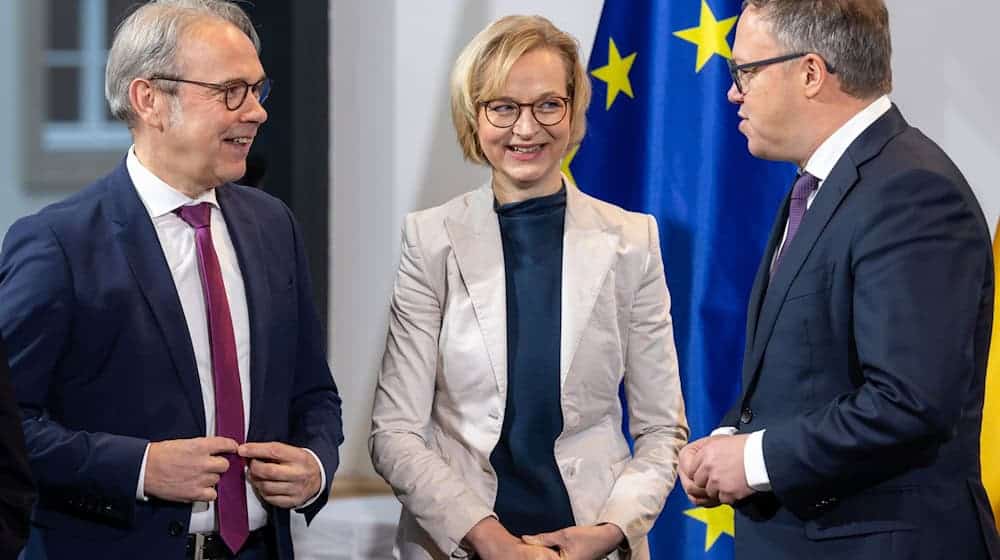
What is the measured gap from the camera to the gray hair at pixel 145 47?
231 centimetres

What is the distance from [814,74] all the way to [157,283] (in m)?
1.09

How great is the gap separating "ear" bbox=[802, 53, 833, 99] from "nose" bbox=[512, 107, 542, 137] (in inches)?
23.2

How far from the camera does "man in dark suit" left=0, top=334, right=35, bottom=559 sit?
1607mm

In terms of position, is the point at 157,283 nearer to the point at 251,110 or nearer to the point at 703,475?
the point at 251,110

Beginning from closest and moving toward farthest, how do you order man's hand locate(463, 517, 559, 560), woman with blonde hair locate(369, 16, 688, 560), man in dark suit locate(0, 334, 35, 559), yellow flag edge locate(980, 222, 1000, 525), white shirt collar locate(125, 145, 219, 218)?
man in dark suit locate(0, 334, 35, 559), white shirt collar locate(125, 145, 219, 218), man's hand locate(463, 517, 559, 560), woman with blonde hair locate(369, 16, 688, 560), yellow flag edge locate(980, 222, 1000, 525)

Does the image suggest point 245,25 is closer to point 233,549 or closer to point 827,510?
point 233,549

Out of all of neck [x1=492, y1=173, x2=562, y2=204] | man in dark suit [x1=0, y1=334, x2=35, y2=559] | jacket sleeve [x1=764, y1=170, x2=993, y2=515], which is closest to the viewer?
man in dark suit [x1=0, y1=334, x2=35, y2=559]

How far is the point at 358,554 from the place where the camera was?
3389mm

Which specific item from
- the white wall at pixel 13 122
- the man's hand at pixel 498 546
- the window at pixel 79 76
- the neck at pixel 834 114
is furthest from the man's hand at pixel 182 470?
the window at pixel 79 76

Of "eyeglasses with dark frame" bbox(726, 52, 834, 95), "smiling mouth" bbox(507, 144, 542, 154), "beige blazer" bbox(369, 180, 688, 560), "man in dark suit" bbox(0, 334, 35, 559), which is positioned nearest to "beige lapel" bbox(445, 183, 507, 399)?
"beige blazer" bbox(369, 180, 688, 560)

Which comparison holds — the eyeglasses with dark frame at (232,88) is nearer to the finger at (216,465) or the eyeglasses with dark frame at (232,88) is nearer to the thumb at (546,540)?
the finger at (216,465)

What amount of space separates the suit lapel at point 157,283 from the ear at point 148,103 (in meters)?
0.15

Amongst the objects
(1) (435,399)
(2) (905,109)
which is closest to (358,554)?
(1) (435,399)

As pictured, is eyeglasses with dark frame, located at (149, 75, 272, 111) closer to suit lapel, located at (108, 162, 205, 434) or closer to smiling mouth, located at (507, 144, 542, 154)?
suit lapel, located at (108, 162, 205, 434)
